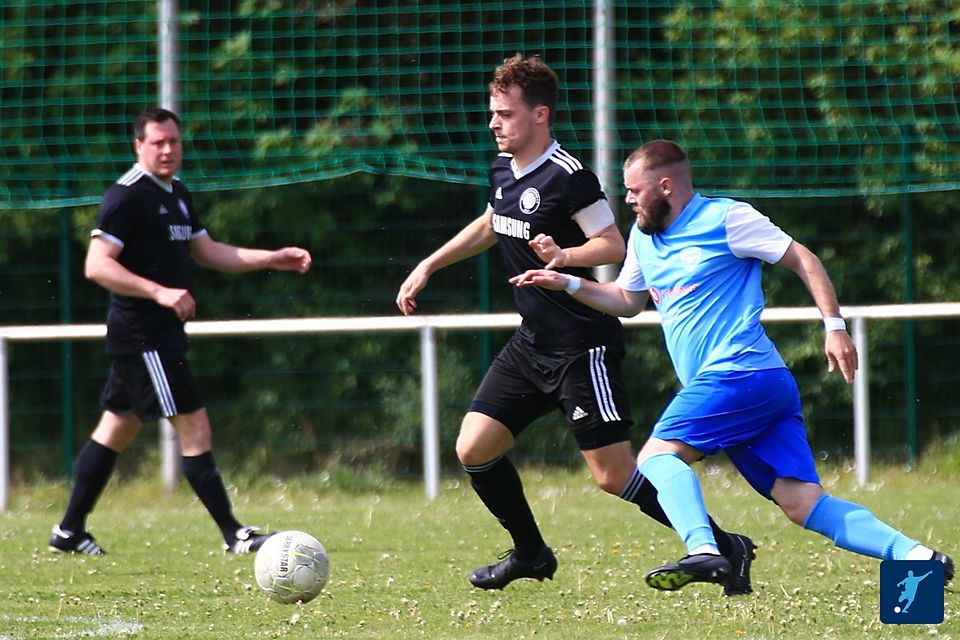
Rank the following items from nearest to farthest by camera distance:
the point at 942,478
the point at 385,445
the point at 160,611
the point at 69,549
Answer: the point at 160,611
the point at 69,549
the point at 942,478
the point at 385,445

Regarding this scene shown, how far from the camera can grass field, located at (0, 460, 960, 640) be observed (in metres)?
5.75

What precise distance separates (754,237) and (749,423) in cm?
65

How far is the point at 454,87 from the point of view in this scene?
12.0 m

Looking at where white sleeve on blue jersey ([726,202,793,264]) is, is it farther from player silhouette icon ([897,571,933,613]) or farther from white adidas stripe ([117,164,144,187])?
white adidas stripe ([117,164,144,187])

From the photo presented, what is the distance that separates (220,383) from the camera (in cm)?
1274

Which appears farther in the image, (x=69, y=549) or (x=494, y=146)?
(x=494, y=146)

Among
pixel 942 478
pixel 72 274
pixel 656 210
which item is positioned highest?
pixel 656 210

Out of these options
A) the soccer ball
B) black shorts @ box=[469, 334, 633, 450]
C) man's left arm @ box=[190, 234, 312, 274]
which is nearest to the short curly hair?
black shorts @ box=[469, 334, 633, 450]

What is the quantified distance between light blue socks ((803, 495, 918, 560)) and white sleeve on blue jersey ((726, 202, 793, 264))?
0.87m

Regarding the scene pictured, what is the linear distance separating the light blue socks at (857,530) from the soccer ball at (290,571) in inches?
72.7

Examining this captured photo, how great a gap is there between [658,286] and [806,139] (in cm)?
594

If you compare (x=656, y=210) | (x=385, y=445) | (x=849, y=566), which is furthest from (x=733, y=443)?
(x=385, y=445)

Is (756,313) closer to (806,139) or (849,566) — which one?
(849,566)

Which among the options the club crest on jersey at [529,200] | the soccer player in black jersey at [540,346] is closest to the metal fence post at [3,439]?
the soccer player in black jersey at [540,346]
